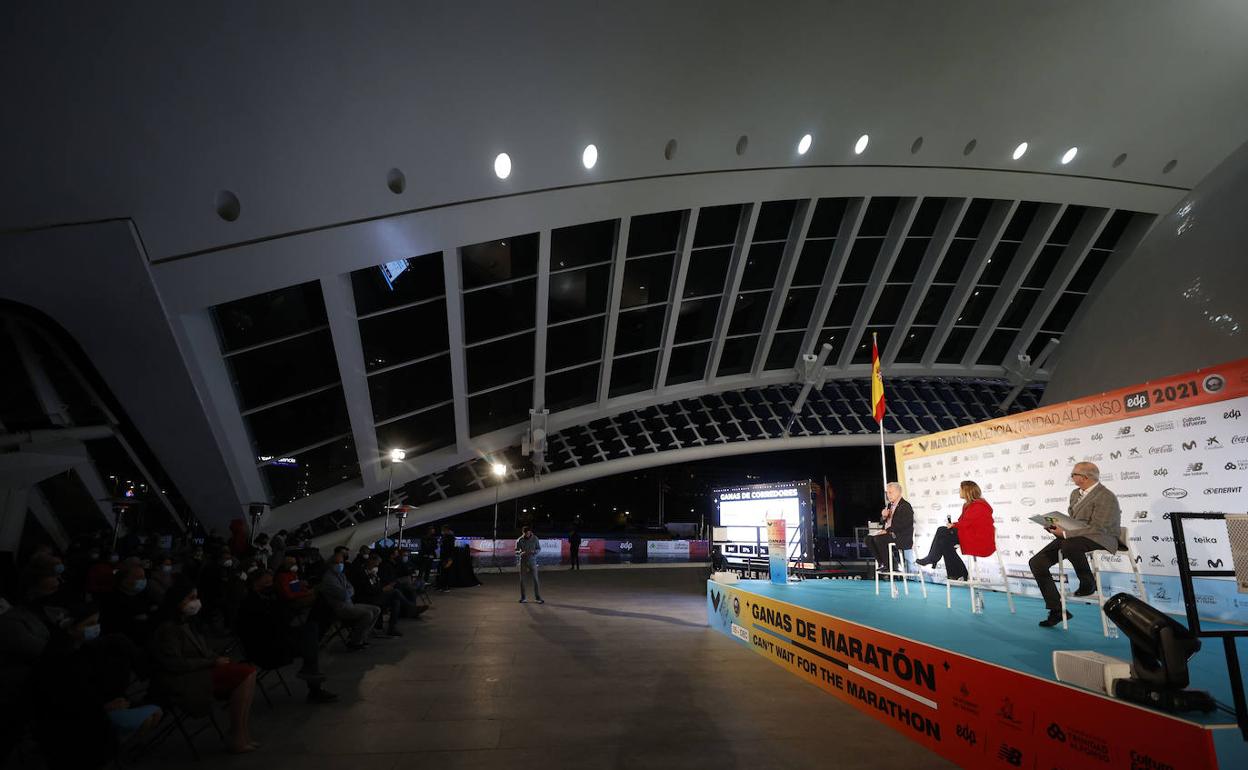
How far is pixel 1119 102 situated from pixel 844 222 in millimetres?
7713

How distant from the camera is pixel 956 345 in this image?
2697 cm

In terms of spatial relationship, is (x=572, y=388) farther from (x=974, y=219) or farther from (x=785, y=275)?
(x=974, y=219)

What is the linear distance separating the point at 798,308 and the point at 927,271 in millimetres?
4935

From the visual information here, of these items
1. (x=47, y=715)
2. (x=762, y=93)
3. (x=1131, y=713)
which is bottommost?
(x=47, y=715)

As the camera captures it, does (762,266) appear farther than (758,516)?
Yes

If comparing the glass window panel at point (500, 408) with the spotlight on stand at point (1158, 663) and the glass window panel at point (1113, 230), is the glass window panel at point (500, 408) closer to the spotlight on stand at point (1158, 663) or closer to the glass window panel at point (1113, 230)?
the spotlight on stand at point (1158, 663)

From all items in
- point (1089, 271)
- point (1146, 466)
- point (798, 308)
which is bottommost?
point (1146, 466)

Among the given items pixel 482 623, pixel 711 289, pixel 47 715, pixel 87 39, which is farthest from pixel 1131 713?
pixel 711 289

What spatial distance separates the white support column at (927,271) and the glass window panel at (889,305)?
0.77 ft

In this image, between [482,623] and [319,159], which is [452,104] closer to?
[319,159]

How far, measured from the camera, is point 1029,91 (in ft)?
50.3

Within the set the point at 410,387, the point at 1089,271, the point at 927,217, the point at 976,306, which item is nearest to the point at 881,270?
the point at 927,217

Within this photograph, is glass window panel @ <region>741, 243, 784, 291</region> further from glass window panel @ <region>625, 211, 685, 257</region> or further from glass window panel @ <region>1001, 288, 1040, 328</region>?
glass window panel @ <region>1001, 288, 1040, 328</region>

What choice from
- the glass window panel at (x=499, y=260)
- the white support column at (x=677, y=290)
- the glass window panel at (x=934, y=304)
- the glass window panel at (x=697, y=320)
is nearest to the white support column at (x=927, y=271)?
the glass window panel at (x=934, y=304)
